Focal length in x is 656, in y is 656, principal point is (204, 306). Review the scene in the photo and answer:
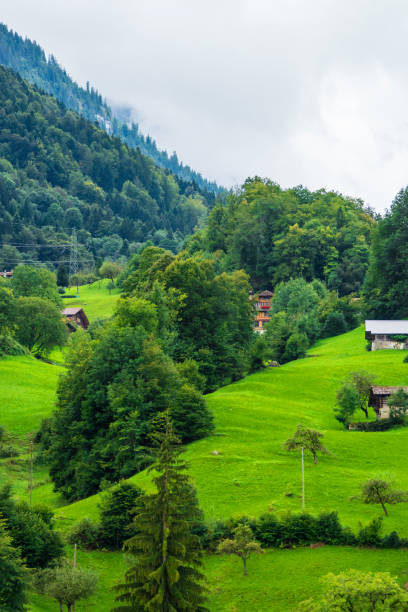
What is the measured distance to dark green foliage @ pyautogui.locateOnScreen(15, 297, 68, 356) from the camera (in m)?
98.1

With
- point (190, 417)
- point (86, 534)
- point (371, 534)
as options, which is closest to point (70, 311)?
point (190, 417)

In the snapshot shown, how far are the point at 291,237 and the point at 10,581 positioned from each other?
372 feet

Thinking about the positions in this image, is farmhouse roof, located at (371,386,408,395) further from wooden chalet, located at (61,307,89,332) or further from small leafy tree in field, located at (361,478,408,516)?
wooden chalet, located at (61,307,89,332)

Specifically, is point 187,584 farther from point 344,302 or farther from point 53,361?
point 344,302

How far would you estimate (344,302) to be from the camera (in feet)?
357

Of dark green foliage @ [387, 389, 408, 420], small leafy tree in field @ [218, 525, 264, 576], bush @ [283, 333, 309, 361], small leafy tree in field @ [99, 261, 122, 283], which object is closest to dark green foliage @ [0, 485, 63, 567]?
small leafy tree in field @ [218, 525, 264, 576]

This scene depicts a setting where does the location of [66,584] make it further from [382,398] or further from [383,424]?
[382,398]

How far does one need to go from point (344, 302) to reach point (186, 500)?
8596cm

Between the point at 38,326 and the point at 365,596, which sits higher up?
the point at 38,326

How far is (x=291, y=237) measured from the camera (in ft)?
435

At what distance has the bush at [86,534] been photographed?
37.5 meters

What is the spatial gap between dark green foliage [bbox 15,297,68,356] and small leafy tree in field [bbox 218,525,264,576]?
69701mm

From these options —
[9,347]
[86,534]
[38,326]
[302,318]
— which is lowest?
[86,534]

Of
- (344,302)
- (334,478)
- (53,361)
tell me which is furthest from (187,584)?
(344,302)
